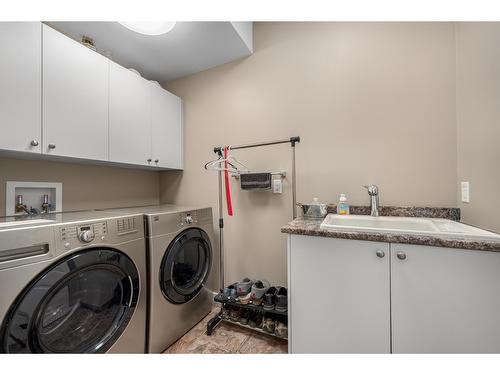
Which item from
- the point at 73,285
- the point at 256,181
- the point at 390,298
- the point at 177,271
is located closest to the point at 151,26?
the point at 256,181

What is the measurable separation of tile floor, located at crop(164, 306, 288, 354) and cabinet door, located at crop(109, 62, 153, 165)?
1419 millimetres

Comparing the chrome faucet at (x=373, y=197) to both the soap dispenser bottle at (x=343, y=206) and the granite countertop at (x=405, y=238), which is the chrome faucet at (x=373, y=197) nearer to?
the soap dispenser bottle at (x=343, y=206)

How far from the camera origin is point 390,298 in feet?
2.91

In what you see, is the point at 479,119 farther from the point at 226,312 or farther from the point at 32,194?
the point at 32,194

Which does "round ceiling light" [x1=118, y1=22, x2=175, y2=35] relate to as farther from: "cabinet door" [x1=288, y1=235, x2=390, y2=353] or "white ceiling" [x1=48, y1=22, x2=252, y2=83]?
"cabinet door" [x1=288, y1=235, x2=390, y2=353]

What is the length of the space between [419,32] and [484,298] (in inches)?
60.3

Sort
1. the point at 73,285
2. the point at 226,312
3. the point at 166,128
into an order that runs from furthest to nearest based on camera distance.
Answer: the point at 166,128
the point at 226,312
the point at 73,285

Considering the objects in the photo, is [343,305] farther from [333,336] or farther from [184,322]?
[184,322]

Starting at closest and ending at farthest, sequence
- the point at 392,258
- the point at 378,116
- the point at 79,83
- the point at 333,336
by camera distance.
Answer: the point at 392,258, the point at 333,336, the point at 79,83, the point at 378,116

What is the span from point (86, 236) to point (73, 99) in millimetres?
896

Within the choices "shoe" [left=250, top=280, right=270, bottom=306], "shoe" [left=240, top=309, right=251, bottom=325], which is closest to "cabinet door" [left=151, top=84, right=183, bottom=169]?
"shoe" [left=250, top=280, right=270, bottom=306]

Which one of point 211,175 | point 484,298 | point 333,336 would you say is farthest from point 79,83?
point 484,298

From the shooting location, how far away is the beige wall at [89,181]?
130 cm
